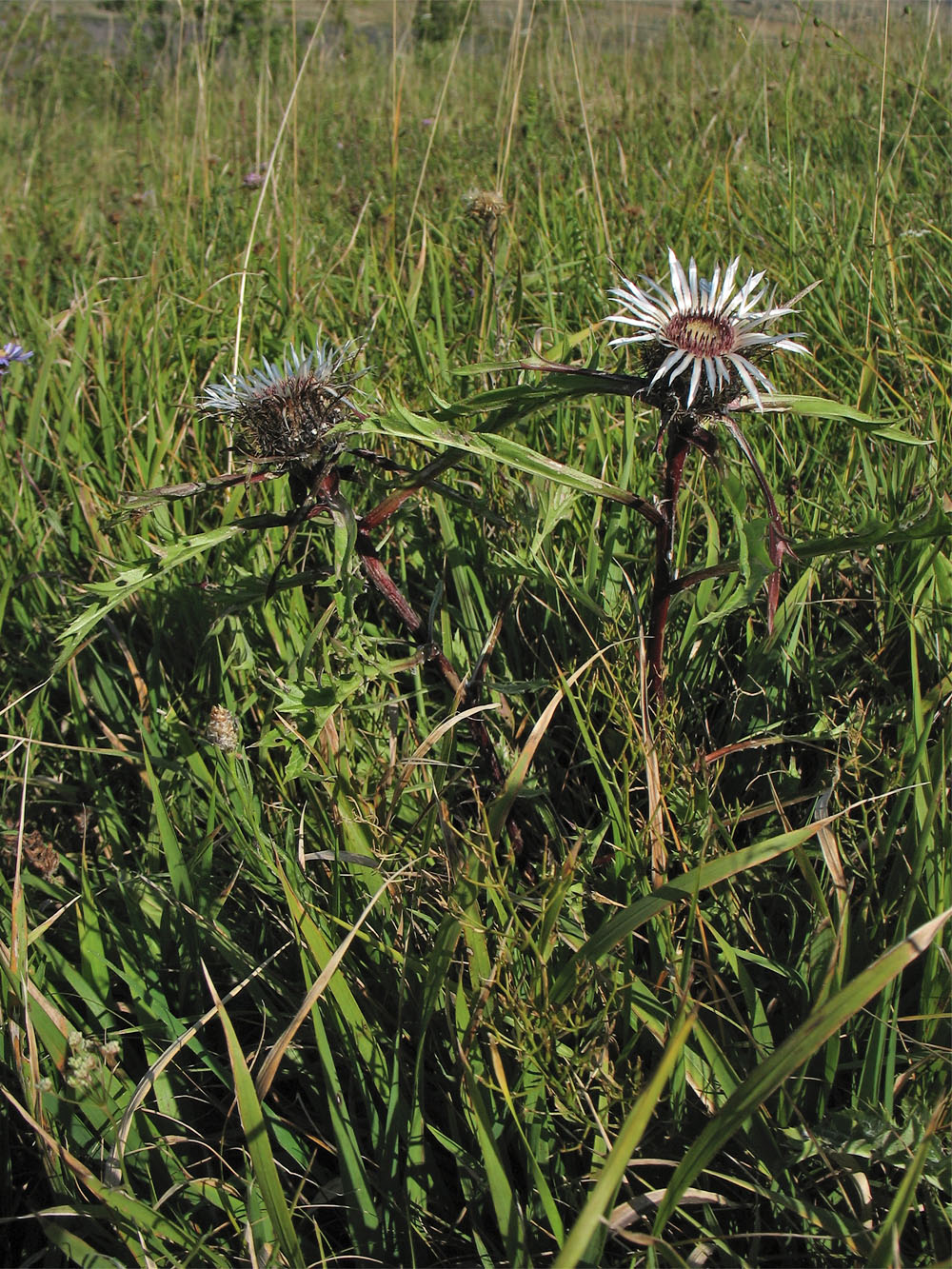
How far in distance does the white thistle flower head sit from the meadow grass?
0.10 metres

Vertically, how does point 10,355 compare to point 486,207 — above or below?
below

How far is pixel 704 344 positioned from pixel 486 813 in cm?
64

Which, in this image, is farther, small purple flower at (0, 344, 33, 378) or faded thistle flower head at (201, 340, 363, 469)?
small purple flower at (0, 344, 33, 378)

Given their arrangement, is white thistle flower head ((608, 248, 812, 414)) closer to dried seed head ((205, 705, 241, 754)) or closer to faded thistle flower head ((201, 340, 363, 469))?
faded thistle flower head ((201, 340, 363, 469))

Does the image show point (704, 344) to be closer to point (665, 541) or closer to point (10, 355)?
point (665, 541)

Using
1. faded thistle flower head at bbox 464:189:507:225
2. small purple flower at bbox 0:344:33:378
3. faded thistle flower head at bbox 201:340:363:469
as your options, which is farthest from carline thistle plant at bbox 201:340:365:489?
small purple flower at bbox 0:344:33:378

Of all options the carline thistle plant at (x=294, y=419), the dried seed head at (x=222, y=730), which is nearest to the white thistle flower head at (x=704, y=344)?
the carline thistle plant at (x=294, y=419)

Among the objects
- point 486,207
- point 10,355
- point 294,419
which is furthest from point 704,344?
point 10,355

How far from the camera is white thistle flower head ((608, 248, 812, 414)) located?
1.05 m

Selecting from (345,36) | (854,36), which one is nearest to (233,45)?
(345,36)

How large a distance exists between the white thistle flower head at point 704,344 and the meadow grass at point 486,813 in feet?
0.34

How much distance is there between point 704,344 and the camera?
42.8 inches

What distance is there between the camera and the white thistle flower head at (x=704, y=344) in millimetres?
1049

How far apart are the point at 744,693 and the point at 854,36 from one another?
5.46m
